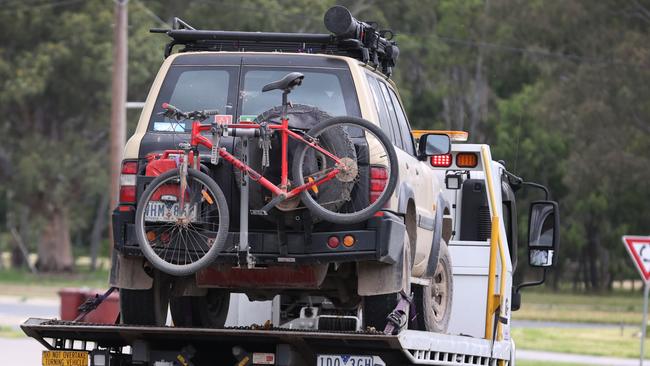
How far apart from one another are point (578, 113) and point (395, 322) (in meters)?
40.6

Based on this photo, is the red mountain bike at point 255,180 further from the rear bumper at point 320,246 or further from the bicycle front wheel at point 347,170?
the rear bumper at point 320,246

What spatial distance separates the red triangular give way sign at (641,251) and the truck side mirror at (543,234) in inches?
357

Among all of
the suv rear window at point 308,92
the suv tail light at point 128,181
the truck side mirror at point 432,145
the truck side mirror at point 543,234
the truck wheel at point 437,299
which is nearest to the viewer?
the suv tail light at point 128,181

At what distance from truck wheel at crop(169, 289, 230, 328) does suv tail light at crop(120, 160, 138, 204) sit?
1399mm

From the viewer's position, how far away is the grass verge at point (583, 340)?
27672mm

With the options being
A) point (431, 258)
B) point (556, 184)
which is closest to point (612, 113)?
point (556, 184)

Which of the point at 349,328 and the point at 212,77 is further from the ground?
the point at 212,77

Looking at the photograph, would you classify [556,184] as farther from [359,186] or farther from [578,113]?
[359,186]

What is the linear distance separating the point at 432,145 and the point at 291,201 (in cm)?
220

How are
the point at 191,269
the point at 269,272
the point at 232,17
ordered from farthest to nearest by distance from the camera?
the point at 232,17 < the point at 269,272 < the point at 191,269

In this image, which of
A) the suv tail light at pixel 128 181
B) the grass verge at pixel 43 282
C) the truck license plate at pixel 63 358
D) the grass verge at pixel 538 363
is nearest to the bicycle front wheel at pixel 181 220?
the suv tail light at pixel 128 181

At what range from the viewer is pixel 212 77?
30.8 ft

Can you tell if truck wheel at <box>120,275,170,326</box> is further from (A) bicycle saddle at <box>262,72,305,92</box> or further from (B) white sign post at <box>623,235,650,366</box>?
(B) white sign post at <box>623,235,650,366</box>

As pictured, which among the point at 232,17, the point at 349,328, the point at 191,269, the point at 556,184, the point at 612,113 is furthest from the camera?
the point at 556,184
